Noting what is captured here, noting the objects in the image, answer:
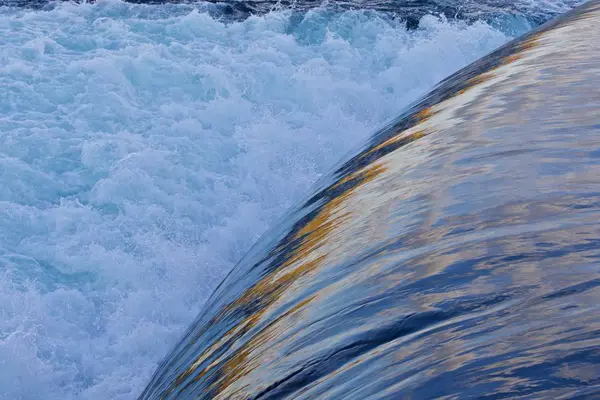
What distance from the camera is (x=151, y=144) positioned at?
6297 mm

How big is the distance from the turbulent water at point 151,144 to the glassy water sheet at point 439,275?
6.19ft

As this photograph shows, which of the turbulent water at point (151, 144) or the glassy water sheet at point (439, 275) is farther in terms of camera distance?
the turbulent water at point (151, 144)

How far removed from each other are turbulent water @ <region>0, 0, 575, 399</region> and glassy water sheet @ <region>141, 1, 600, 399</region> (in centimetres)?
189

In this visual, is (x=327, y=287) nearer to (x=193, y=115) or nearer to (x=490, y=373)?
(x=490, y=373)

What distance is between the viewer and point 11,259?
496 centimetres

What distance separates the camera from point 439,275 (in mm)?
1781

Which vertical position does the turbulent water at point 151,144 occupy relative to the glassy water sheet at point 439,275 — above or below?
above

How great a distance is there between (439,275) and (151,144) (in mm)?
4820

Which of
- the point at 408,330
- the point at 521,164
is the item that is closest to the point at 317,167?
the point at 521,164

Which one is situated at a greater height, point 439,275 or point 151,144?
point 151,144

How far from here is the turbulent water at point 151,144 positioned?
458 cm

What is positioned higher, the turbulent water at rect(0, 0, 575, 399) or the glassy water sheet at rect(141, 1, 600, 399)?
the turbulent water at rect(0, 0, 575, 399)

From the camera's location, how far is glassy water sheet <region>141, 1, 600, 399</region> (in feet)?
4.74

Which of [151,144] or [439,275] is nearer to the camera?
[439,275]
